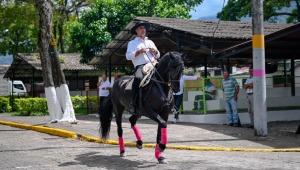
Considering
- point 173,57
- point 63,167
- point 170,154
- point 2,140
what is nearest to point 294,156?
point 170,154

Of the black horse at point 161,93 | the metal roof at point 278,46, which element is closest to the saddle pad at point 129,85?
the black horse at point 161,93

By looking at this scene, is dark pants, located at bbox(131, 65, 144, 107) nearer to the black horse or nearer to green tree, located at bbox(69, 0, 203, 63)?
the black horse

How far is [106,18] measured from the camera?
29.7 meters

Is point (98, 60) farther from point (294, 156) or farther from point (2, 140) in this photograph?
point (294, 156)

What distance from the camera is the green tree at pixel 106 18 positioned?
29.1 metres

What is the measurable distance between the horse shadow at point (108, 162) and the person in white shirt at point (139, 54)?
115 centimetres

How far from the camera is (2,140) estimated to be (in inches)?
548

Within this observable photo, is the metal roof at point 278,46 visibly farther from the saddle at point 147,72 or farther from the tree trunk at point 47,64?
the tree trunk at point 47,64

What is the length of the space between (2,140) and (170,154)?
20.0 feet

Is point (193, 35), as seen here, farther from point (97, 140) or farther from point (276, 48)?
point (97, 140)

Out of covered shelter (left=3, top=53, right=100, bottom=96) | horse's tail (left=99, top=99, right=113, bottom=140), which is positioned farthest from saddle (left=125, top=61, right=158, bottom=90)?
covered shelter (left=3, top=53, right=100, bottom=96)

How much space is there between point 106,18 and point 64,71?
857 centimetres

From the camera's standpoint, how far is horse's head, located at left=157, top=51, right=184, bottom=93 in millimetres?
8742

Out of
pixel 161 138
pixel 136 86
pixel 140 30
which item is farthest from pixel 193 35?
pixel 161 138
